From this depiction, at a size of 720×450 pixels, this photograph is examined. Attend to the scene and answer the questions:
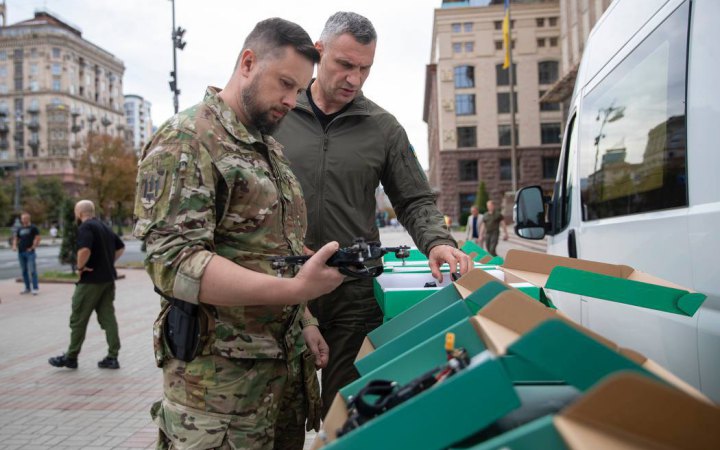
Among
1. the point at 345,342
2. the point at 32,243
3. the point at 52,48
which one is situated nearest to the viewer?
the point at 345,342

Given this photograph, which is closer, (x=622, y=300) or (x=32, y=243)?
(x=622, y=300)

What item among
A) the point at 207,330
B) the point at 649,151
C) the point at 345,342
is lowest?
the point at 345,342

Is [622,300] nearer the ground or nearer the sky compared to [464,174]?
nearer the ground

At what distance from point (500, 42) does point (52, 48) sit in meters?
76.2

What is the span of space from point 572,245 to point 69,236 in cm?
1554

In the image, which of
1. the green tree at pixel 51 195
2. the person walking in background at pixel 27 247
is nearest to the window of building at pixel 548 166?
the person walking in background at pixel 27 247

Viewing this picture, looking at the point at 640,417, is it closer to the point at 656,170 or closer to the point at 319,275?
the point at 319,275

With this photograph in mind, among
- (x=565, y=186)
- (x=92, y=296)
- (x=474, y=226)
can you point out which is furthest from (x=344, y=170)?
(x=474, y=226)

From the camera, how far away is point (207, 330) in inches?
68.2

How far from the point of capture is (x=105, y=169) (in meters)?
44.2

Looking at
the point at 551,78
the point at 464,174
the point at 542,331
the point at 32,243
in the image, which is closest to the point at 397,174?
the point at 542,331

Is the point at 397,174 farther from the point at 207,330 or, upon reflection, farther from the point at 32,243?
the point at 32,243

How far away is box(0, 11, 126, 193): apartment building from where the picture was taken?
87.1 m

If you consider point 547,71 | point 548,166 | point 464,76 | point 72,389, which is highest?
point 547,71
